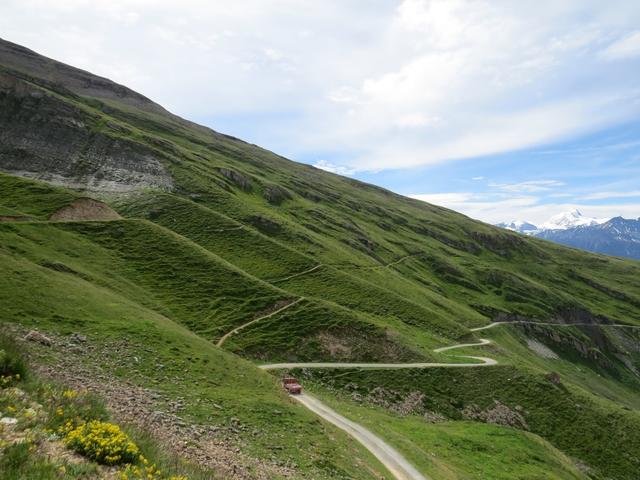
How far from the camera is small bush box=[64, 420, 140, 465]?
11.6 meters

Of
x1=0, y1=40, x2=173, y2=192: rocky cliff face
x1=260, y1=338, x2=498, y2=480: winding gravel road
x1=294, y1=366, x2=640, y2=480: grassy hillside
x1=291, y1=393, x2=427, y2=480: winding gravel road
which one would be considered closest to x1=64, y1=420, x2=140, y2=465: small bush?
x1=260, y1=338, x2=498, y2=480: winding gravel road

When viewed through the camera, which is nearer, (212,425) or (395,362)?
(212,425)

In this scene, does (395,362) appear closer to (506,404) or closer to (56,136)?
(506,404)

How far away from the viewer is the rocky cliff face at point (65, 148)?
123750mm

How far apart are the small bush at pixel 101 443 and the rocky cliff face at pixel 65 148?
122977 millimetres

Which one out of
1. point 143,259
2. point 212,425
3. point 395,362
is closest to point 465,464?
point 395,362

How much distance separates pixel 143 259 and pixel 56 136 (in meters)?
95.4

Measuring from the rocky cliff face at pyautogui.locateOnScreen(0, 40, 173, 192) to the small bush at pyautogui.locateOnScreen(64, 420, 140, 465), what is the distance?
403ft

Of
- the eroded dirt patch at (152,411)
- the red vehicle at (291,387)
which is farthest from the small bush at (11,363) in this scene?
the red vehicle at (291,387)

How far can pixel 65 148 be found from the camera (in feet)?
442

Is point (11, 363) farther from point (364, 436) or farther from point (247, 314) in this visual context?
point (247, 314)

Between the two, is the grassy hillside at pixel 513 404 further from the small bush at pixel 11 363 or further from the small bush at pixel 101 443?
the small bush at pixel 101 443

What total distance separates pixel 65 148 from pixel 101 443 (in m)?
149

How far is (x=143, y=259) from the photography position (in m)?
70.8
